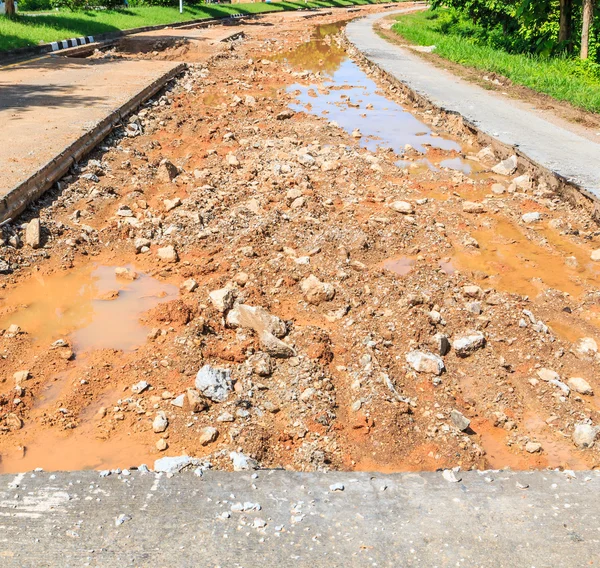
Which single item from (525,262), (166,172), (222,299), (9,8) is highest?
(9,8)

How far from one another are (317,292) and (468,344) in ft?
4.03

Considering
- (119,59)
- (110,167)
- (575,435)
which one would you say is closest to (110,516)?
(575,435)

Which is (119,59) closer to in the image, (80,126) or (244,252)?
(80,126)

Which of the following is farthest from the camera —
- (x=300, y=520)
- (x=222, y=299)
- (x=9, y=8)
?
(x=9, y=8)

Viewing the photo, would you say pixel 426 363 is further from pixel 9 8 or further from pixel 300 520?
pixel 9 8

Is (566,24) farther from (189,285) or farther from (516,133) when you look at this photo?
(189,285)

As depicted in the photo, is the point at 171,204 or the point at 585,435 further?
the point at 171,204

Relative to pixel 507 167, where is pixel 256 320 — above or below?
below

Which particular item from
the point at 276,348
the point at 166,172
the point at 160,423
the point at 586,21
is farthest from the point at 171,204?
the point at 586,21

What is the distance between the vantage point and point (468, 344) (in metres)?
4.00

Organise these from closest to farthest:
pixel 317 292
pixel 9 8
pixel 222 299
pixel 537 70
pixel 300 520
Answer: pixel 300 520
pixel 222 299
pixel 317 292
pixel 537 70
pixel 9 8

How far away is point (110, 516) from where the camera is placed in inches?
97.1

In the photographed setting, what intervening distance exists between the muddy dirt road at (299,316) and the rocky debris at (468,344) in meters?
0.01

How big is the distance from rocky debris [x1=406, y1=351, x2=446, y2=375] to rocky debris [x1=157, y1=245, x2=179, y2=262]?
2.47m
